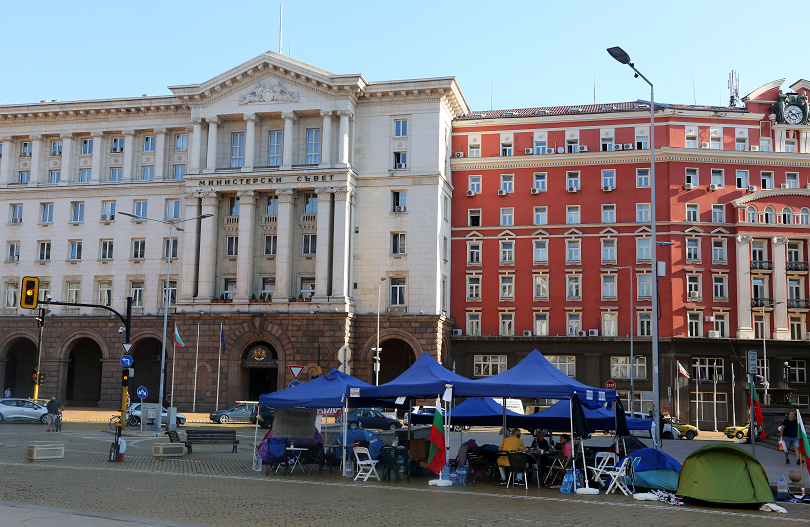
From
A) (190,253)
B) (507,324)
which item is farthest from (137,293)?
(507,324)

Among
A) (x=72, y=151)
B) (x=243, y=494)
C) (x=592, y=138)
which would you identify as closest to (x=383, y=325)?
(x=592, y=138)

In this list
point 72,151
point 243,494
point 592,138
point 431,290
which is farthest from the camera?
point 72,151

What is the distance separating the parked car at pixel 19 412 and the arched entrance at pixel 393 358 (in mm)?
22309

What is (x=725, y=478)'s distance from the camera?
17.8 m

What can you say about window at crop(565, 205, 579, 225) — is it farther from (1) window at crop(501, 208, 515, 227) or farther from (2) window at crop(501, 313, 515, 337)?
(2) window at crop(501, 313, 515, 337)

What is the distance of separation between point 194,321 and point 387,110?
784 inches

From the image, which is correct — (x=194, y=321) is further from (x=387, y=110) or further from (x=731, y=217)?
(x=731, y=217)

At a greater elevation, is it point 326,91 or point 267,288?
A: point 326,91

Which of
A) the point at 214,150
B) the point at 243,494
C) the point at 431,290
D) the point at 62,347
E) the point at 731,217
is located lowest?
the point at 243,494

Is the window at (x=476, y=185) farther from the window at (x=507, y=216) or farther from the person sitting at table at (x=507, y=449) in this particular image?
the person sitting at table at (x=507, y=449)

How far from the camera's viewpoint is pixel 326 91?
178 feet

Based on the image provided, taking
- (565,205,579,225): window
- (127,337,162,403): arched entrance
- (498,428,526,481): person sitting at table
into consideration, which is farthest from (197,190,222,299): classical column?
(498,428,526,481): person sitting at table

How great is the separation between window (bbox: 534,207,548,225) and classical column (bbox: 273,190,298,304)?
688 inches

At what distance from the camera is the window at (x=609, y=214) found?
55.8 m
